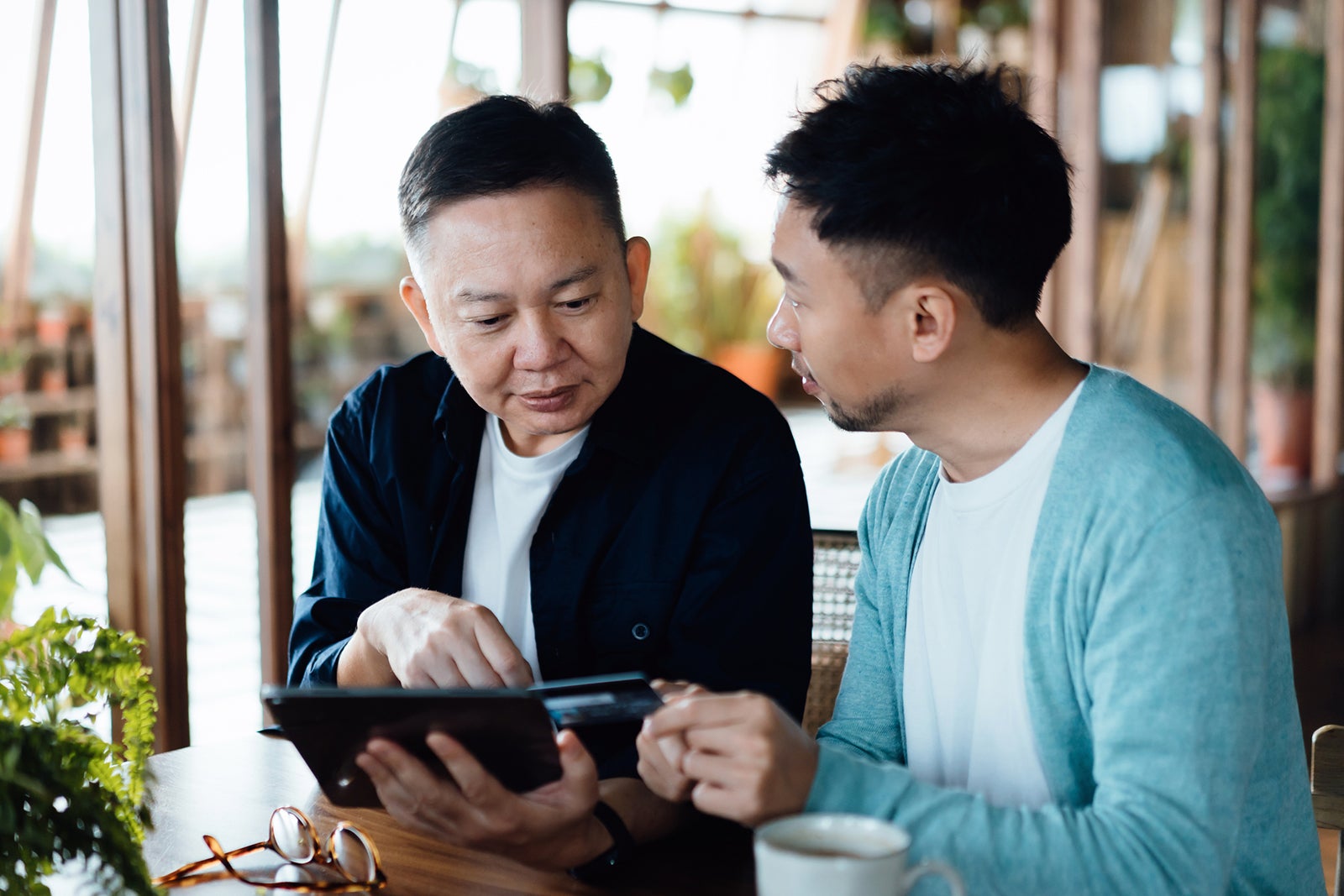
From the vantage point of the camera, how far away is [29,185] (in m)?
5.50

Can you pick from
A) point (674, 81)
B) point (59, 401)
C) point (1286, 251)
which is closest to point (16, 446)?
point (59, 401)

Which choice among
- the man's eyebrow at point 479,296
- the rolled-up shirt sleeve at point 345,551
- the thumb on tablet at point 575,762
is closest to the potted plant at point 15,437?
the rolled-up shirt sleeve at point 345,551

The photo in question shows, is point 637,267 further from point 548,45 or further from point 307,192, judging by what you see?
point 307,192

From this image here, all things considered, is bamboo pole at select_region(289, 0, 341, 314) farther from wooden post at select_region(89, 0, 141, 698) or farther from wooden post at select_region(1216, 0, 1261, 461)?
wooden post at select_region(89, 0, 141, 698)

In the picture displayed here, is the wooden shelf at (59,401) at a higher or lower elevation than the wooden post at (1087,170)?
lower

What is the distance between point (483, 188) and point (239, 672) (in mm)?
2958

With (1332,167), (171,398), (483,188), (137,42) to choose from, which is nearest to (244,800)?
(483,188)

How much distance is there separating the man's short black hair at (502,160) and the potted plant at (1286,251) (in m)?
5.08

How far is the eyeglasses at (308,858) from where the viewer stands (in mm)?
1036

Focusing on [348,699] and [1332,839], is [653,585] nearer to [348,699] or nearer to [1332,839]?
[348,699]

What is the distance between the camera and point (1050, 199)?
120 centimetres

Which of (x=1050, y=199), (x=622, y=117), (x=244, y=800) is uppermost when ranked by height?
(x=622, y=117)

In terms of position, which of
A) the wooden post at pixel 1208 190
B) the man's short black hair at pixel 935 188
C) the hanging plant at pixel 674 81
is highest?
the hanging plant at pixel 674 81

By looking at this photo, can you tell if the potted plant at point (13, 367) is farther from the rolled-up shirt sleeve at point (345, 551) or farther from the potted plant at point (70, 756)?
the potted plant at point (70, 756)
